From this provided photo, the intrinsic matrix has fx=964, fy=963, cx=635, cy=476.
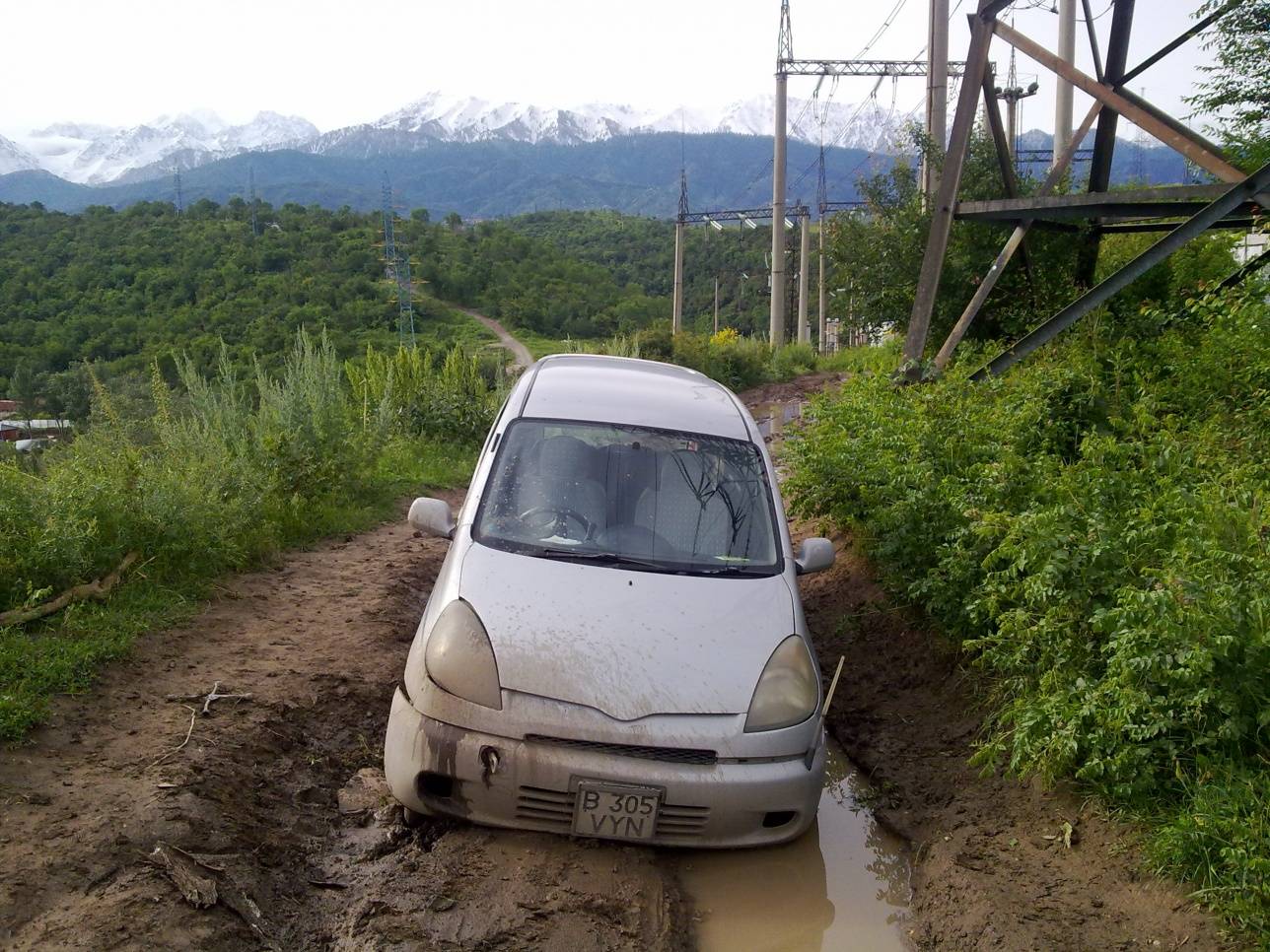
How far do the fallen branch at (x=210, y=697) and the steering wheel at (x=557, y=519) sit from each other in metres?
1.68

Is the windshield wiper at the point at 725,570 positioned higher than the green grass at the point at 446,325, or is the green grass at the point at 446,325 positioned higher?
the windshield wiper at the point at 725,570

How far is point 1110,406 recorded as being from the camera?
6793 millimetres

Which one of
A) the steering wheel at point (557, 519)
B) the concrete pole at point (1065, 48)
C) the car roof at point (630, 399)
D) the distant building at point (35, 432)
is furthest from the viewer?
the concrete pole at point (1065, 48)

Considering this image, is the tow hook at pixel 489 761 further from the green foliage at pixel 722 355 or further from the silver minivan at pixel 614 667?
the green foliage at pixel 722 355

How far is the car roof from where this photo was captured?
5.02 metres

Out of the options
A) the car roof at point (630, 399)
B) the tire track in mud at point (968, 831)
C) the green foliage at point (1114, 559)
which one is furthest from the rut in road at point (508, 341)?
the tire track in mud at point (968, 831)

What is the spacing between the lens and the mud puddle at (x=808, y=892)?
368 cm

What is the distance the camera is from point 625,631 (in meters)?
3.81

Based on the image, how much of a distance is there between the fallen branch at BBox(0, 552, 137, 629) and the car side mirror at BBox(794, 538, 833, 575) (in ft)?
12.6

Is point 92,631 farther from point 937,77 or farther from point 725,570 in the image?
point 937,77

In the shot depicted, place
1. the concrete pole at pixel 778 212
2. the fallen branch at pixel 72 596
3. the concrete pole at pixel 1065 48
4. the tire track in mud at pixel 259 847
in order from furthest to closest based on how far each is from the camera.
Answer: the concrete pole at pixel 778 212 → the concrete pole at pixel 1065 48 → the fallen branch at pixel 72 596 → the tire track in mud at pixel 259 847

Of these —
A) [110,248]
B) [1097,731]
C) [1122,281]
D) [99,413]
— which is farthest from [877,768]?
[110,248]

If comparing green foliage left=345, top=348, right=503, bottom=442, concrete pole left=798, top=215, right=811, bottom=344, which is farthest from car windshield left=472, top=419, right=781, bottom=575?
concrete pole left=798, top=215, right=811, bottom=344

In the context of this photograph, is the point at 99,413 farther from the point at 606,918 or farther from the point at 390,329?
the point at 390,329
